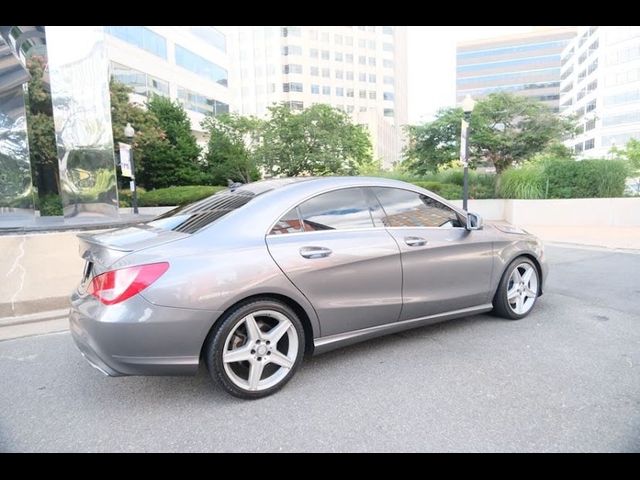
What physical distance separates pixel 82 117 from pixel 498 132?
14.9 meters

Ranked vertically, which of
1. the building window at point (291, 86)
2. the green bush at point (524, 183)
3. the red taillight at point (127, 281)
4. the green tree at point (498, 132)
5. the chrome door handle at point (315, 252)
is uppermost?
the building window at point (291, 86)

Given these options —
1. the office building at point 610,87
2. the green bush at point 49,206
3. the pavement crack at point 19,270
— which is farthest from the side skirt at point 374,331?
the office building at point 610,87

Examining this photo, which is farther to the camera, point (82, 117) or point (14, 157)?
point (14, 157)

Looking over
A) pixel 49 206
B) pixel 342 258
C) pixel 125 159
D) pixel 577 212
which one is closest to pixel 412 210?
pixel 342 258

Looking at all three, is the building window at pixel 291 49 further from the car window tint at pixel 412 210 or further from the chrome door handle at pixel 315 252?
the chrome door handle at pixel 315 252

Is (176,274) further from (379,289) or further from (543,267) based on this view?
(543,267)

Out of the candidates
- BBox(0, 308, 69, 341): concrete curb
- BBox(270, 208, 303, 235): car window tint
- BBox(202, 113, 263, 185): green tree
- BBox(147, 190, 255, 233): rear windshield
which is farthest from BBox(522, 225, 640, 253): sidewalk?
BBox(202, 113, 263, 185): green tree

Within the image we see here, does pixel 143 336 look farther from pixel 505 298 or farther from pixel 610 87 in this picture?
pixel 610 87

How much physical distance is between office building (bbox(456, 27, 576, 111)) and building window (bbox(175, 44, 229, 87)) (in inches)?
2995

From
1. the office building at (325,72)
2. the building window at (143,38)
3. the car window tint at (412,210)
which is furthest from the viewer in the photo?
the office building at (325,72)

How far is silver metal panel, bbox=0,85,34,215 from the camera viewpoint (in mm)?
14517

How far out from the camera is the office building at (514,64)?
103875 mm

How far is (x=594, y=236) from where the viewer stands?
1143cm

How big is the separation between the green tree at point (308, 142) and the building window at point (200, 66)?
20.7 meters
